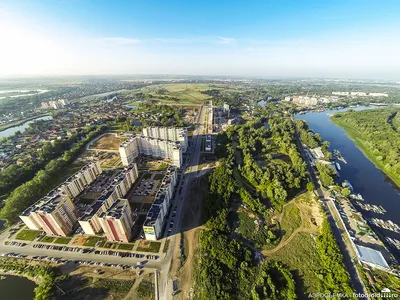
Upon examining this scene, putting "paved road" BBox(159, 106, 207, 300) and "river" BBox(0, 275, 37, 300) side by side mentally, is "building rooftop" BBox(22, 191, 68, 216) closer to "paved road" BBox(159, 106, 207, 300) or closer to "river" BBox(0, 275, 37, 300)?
"river" BBox(0, 275, 37, 300)

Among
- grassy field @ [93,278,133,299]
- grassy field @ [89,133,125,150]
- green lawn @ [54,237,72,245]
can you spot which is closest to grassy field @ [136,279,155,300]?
grassy field @ [93,278,133,299]

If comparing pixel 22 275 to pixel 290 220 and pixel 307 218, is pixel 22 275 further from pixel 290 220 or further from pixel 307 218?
pixel 307 218

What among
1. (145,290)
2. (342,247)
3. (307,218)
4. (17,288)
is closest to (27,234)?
(17,288)

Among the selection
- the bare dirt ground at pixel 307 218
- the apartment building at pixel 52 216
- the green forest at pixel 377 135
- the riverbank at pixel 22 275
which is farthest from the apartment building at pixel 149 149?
the green forest at pixel 377 135

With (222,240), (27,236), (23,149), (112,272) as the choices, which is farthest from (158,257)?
(23,149)

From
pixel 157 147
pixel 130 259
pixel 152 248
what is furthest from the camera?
pixel 157 147

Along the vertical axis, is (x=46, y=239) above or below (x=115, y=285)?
below
